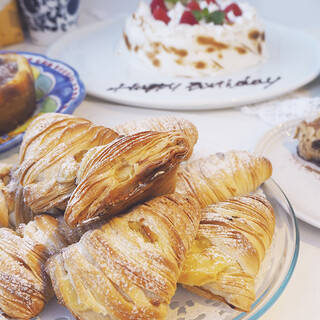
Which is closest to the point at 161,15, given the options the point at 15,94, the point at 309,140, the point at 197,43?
the point at 197,43

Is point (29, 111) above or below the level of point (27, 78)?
below

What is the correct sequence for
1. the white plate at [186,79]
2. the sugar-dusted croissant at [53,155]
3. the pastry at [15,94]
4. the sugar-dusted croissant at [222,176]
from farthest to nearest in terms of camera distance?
the white plate at [186,79], the pastry at [15,94], the sugar-dusted croissant at [222,176], the sugar-dusted croissant at [53,155]

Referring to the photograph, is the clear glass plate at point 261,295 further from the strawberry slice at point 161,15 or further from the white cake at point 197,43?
the strawberry slice at point 161,15

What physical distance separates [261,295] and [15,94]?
3.28 ft

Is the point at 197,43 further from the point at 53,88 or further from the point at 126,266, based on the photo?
the point at 126,266

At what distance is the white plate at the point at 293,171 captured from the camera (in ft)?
3.15

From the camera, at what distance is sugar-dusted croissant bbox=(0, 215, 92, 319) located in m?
0.66

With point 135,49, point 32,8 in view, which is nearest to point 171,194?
point 135,49

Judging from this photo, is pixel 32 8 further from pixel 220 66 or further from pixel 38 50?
pixel 220 66

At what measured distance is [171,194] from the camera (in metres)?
0.74

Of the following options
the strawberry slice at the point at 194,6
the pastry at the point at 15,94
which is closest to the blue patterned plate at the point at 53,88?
the pastry at the point at 15,94

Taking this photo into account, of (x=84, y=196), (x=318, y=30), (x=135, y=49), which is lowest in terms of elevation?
(x=318, y=30)

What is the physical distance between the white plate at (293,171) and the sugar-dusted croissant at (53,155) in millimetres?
459

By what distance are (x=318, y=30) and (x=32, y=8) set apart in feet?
4.90
